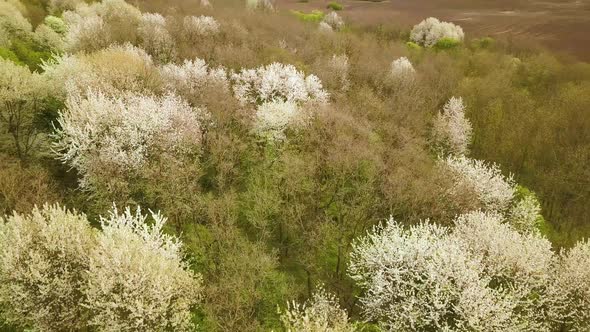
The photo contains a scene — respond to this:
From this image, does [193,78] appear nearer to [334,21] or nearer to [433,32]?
[334,21]

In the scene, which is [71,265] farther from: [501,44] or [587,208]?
[501,44]

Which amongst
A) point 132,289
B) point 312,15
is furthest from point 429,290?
point 312,15

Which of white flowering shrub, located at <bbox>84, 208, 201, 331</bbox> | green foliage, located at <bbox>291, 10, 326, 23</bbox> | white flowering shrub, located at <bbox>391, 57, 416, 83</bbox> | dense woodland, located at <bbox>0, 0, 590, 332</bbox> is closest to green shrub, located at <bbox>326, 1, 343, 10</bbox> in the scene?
green foliage, located at <bbox>291, 10, 326, 23</bbox>

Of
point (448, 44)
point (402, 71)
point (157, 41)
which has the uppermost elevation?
point (157, 41)

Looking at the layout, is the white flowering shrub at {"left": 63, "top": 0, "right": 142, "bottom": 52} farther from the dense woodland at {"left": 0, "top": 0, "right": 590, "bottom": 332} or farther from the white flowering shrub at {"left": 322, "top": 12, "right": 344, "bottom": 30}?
the white flowering shrub at {"left": 322, "top": 12, "right": 344, "bottom": 30}

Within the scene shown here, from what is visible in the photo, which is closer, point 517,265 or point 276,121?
point 517,265

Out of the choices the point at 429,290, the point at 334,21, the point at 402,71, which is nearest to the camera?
the point at 429,290
